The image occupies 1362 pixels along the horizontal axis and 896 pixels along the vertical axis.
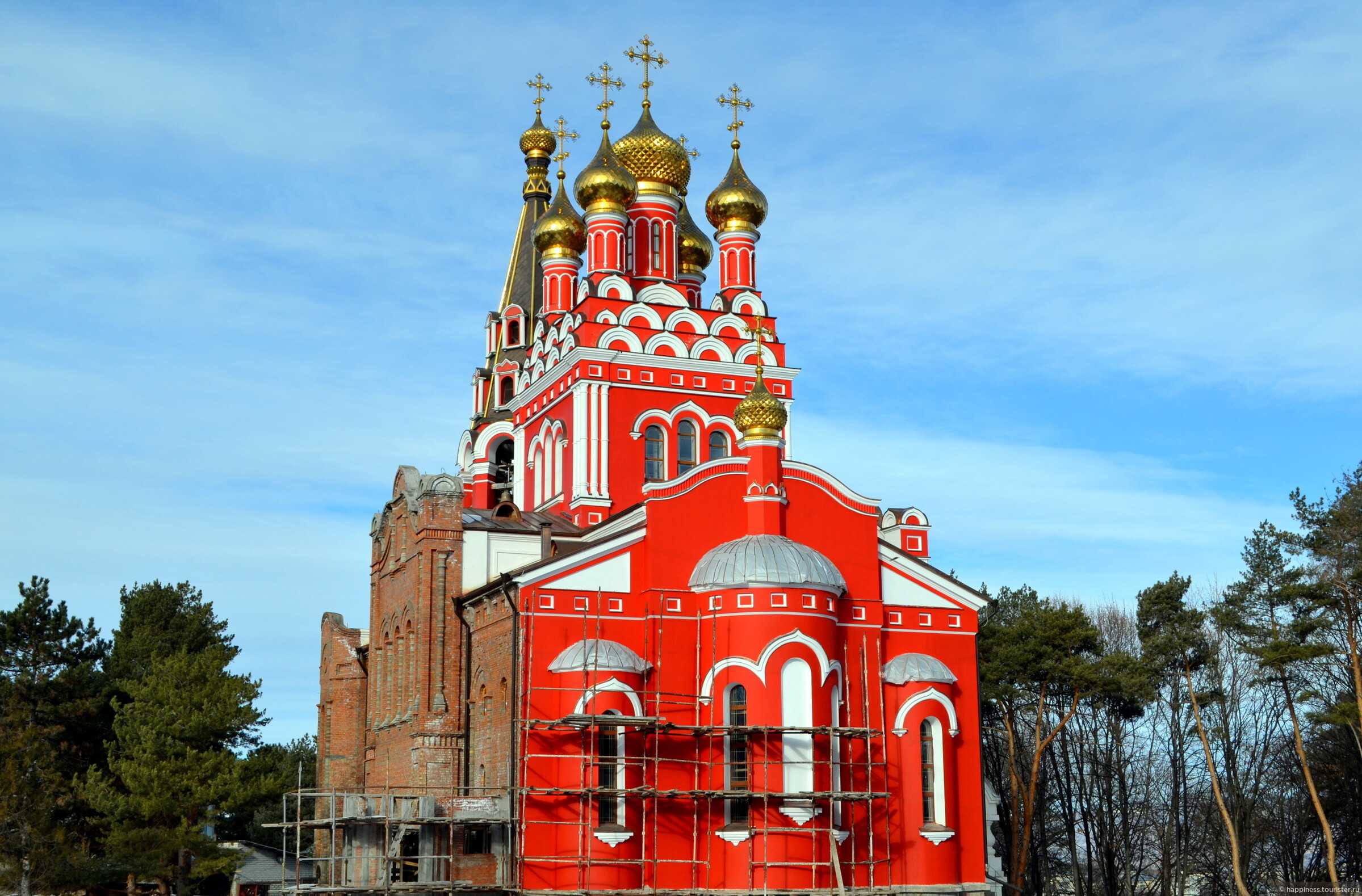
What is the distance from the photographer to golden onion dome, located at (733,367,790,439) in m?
21.5

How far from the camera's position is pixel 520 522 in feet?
81.0

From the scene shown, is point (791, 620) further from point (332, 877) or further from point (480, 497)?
point (480, 497)

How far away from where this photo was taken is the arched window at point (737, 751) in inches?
792

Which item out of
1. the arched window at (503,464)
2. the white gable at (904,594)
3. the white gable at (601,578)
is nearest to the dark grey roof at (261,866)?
the arched window at (503,464)

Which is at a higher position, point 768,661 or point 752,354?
point 752,354

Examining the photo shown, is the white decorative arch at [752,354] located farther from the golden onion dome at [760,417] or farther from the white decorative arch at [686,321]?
the golden onion dome at [760,417]

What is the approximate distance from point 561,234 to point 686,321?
3412 millimetres

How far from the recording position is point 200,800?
28.1 m

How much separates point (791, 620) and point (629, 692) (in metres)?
2.32

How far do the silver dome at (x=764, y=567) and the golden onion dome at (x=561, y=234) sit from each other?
31.0ft

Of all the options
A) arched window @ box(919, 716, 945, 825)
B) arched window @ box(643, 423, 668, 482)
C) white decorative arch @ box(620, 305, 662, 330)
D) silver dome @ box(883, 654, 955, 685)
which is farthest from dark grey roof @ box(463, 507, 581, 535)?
arched window @ box(919, 716, 945, 825)

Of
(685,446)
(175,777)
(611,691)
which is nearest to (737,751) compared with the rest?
(611,691)

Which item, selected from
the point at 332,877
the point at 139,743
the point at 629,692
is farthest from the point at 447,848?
the point at 139,743

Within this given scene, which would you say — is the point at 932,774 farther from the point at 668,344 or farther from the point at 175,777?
the point at 175,777
